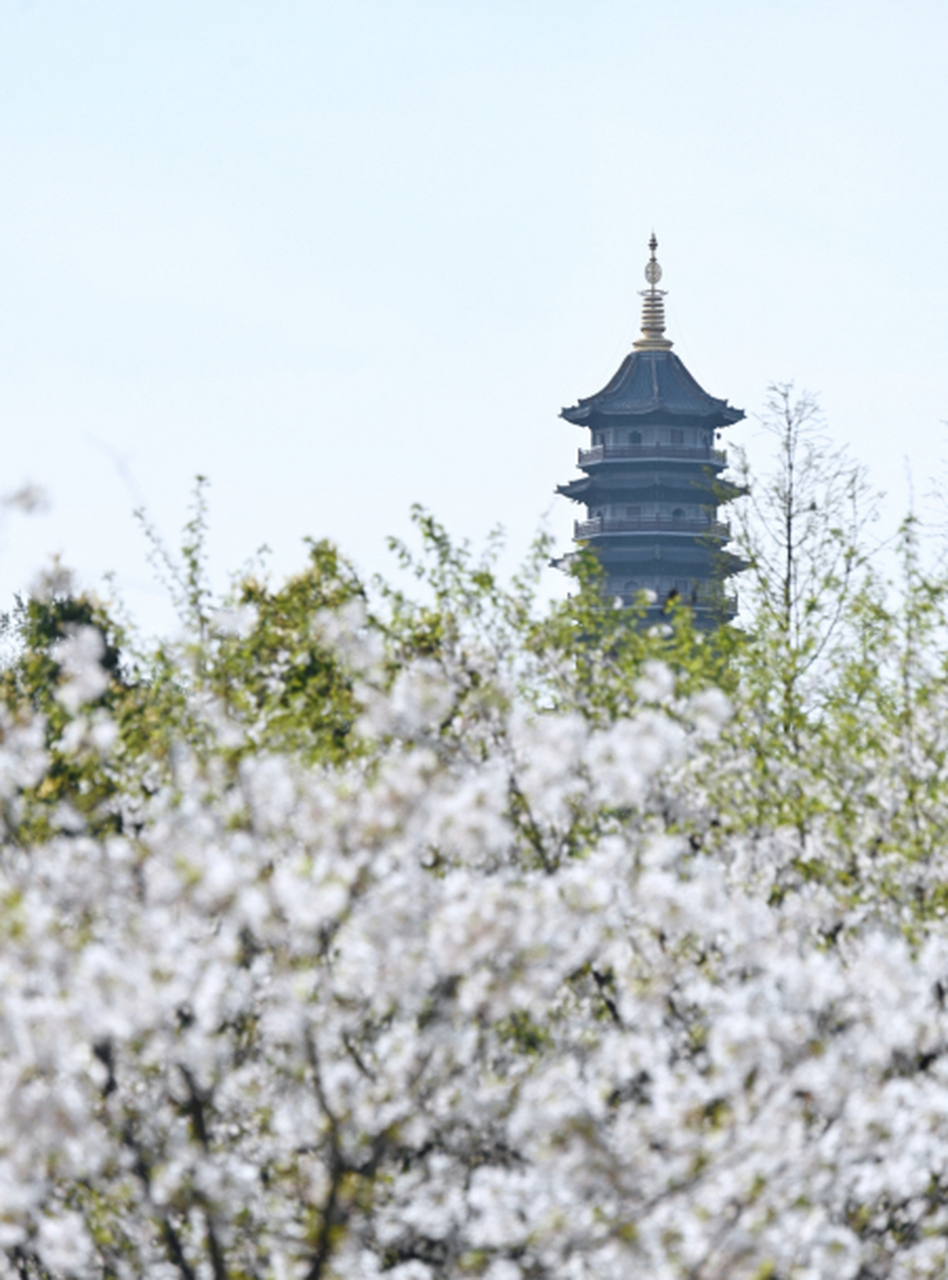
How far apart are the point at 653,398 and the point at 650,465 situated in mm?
2963

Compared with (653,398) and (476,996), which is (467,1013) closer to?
(476,996)

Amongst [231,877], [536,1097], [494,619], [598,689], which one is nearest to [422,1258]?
[536,1097]

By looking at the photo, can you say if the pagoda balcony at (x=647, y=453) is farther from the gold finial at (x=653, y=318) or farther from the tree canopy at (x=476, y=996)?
the tree canopy at (x=476, y=996)

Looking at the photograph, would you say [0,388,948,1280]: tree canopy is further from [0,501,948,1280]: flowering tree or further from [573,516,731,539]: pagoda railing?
[573,516,731,539]: pagoda railing

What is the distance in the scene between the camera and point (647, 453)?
219ft

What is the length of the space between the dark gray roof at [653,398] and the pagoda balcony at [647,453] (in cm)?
125

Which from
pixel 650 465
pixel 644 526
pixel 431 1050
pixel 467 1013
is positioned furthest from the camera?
pixel 650 465

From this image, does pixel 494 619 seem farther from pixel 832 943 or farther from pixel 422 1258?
pixel 422 1258

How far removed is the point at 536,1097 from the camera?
6543mm

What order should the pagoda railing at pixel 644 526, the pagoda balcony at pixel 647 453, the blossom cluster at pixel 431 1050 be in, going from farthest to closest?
the pagoda balcony at pixel 647 453
the pagoda railing at pixel 644 526
the blossom cluster at pixel 431 1050

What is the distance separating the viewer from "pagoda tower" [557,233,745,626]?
66188 millimetres

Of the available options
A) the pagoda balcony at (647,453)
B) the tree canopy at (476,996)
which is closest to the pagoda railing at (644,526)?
the pagoda balcony at (647,453)

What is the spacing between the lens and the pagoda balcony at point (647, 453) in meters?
66.9

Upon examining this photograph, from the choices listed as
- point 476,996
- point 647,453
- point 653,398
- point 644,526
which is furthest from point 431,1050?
point 653,398
